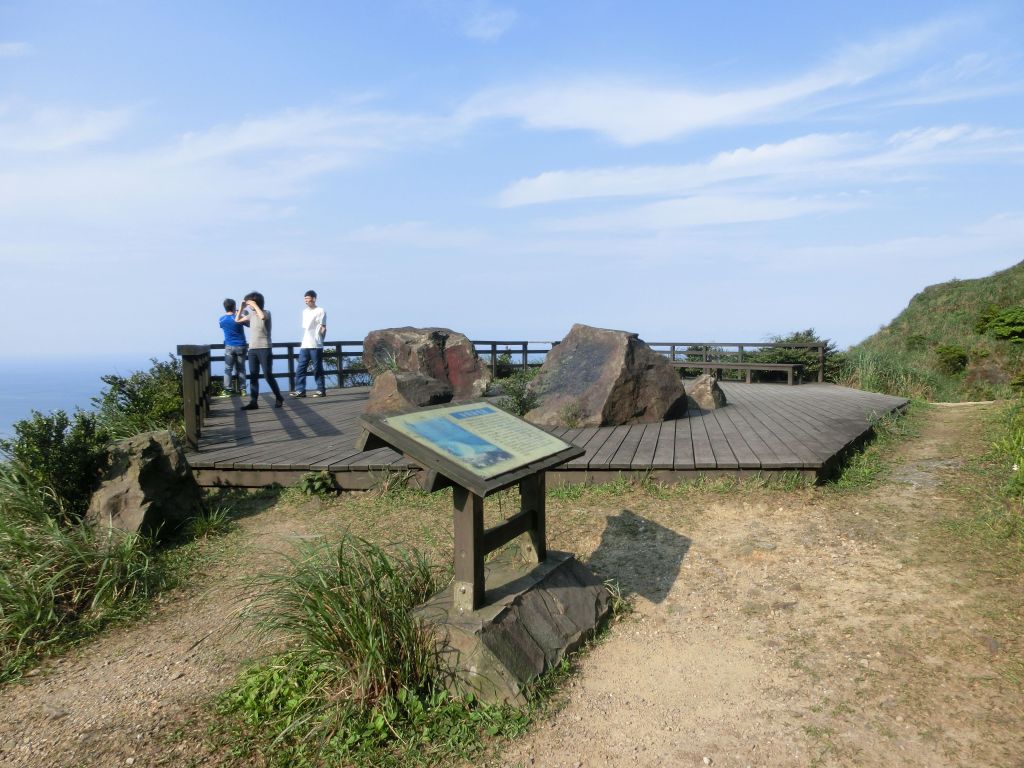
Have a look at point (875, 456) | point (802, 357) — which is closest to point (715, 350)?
point (802, 357)

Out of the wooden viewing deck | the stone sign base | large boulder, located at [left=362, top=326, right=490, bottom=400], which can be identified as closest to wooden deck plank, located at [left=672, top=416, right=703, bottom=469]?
the wooden viewing deck

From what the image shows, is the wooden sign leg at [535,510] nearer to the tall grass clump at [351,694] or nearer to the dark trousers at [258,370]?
the tall grass clump at [351,694]

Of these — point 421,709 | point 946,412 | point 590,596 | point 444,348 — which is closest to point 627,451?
point 590,596

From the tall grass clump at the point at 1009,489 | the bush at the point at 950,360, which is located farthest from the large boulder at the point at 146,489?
the bush at the point at 950,360

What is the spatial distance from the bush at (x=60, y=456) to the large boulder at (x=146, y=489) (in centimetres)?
12

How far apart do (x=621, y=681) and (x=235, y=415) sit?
8.31 metres

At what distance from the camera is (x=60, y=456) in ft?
17.4

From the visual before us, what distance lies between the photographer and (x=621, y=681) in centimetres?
346

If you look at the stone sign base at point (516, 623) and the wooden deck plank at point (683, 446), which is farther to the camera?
the wooden deck plank at point (683, 446)

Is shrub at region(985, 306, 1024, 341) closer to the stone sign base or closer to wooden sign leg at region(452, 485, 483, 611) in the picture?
the stone sign base

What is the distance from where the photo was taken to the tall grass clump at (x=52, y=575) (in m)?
4.04

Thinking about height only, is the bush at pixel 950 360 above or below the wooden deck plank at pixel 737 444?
above

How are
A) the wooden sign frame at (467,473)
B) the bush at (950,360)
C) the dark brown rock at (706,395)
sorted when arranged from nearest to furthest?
the wooden sign frame at (467,473) < the dark brown rock at (706,395) < the bush at (950,360)

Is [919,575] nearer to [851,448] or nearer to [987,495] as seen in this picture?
[987,495]
